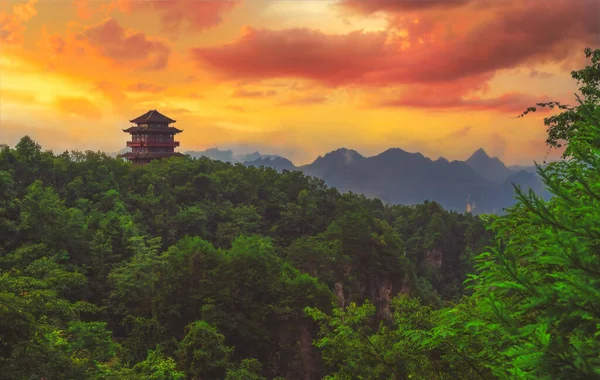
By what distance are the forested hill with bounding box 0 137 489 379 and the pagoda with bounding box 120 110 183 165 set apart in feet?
19.4

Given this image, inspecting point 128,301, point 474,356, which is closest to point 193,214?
point 128,301

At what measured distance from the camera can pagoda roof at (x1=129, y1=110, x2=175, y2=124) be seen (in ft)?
176

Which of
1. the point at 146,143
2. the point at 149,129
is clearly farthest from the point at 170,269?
the point at 146,143

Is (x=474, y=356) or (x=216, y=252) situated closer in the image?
(x=474, y=356)

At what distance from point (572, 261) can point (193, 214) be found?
38.0 metres

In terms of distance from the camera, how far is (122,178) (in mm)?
41438

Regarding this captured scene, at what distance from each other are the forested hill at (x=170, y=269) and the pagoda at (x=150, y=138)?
232 inches

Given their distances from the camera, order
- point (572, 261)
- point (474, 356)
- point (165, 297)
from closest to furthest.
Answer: point (572, 261) < point (474, 356) < point (165, 297)

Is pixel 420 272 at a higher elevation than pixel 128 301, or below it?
below

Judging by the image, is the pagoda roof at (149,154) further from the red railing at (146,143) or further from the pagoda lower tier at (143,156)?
the red railing at (146,143)

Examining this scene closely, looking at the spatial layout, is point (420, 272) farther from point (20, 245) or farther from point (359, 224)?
point (20, 245)

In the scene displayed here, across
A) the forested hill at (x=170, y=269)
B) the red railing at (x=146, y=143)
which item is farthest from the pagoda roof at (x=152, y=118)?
the forested hill at (x=170, y=269)

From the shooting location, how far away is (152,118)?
53.6m

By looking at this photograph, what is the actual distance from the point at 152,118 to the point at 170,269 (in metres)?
32.0
